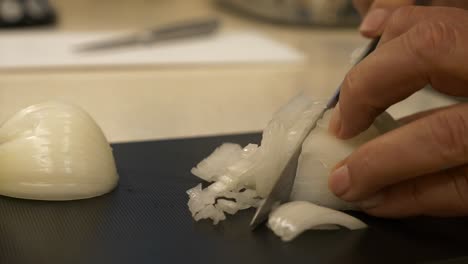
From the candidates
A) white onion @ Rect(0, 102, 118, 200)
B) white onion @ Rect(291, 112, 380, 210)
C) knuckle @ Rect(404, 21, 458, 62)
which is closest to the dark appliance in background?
white onion @ Rect(0, 102, 118, 200)

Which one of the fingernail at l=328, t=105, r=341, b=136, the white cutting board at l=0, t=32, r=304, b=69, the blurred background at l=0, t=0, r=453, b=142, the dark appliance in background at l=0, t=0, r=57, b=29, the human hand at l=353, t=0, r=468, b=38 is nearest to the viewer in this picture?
the fingernail at l=328, t=105, r=341, b=136

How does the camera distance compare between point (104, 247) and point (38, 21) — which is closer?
point (104, 247)

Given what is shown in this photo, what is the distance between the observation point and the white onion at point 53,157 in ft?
2.37

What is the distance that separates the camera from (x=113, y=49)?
1.55m

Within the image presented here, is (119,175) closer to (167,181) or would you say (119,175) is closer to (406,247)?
(167,181)

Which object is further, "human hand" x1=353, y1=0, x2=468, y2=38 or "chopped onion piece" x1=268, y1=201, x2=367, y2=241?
"human hand" x1=353, y1=0, x2=468, y2=38

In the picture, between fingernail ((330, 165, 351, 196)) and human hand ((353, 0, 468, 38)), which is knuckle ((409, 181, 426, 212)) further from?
human hand ((353, 0, 468, 38))

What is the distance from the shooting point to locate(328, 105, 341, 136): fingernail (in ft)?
2.45

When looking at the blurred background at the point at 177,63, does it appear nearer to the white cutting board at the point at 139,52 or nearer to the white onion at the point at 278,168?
the white cutting board at the point at 139,52

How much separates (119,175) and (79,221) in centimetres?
13

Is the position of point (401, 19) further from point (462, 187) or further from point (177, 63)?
point (177, 63)

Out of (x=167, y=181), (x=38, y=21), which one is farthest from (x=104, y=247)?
(x=38, y=21)

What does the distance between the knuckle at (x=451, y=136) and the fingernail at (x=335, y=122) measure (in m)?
0.12

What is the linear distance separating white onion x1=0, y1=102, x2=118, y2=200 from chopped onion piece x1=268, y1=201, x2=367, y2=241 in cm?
22
